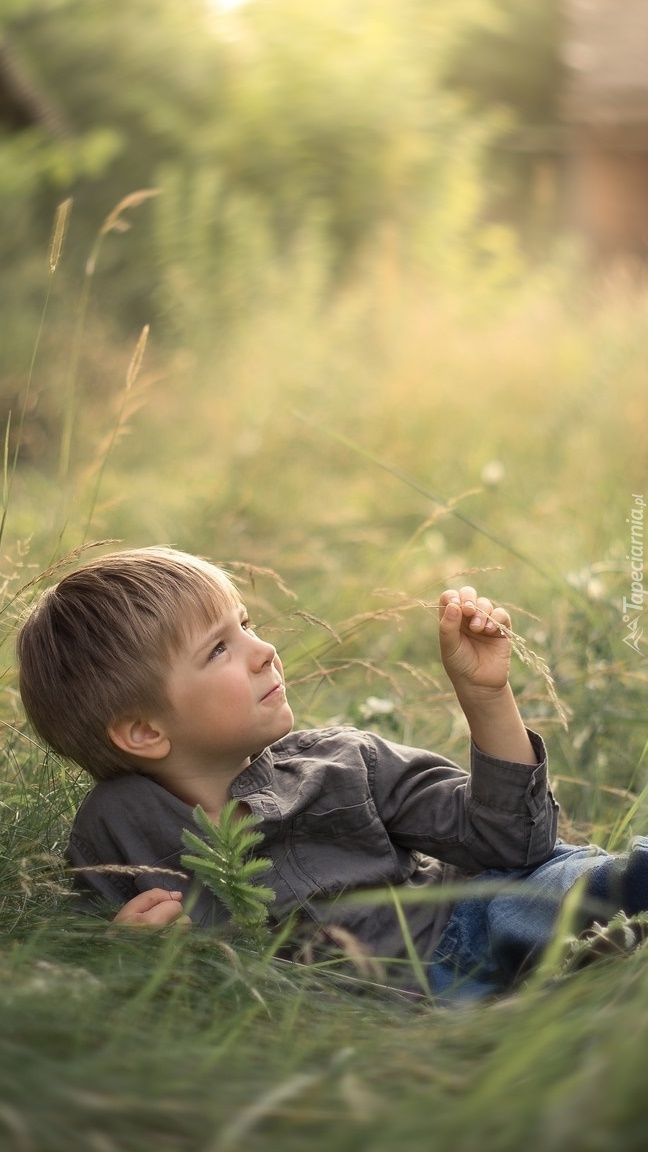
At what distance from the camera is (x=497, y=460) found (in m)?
5.77

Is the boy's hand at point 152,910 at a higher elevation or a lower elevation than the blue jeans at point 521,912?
higher

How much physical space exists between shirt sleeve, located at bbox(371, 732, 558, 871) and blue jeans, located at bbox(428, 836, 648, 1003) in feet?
0.16

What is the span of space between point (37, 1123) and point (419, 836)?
1155 mm

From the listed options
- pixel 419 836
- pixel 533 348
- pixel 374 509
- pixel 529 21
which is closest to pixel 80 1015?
pixel 419 836

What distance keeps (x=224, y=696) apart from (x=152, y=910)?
0.37m

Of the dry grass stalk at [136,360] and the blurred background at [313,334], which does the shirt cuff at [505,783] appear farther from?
the dry grass stalk at [136,360]

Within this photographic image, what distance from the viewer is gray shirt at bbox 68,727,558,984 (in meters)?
2.02

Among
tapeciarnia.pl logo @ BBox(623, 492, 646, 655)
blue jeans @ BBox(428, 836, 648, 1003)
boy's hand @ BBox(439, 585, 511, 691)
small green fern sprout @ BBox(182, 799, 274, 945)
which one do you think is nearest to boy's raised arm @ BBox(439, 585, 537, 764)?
boy's hand @ BBox(439, 585, 511, 691)

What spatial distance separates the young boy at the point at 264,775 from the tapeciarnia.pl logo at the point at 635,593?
2.33ft

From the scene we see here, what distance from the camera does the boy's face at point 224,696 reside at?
203cm

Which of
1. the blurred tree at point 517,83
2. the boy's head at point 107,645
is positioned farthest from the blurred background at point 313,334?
the blurred tree at point 517,83

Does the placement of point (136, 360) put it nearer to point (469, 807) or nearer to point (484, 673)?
point (484, 673)

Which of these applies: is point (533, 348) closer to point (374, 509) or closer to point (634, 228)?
point (374, 509)

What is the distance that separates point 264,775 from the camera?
2.12 metres
